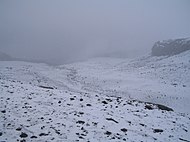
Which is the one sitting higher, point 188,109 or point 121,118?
point 121,118

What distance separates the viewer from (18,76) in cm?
5272

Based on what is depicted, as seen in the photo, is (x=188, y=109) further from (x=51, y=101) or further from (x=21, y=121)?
(x=21, y=121)

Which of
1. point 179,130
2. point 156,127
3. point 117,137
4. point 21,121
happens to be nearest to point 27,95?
point 21,121

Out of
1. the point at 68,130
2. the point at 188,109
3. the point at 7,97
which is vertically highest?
the point at 7,97

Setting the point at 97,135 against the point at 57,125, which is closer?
the point at 97,135

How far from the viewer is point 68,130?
43.2 feet

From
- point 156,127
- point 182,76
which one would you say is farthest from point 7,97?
point 182,76

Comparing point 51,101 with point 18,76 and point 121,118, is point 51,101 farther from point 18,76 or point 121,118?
point 18,76

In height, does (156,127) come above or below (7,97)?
below

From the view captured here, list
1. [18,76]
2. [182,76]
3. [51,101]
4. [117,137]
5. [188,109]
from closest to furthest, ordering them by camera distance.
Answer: [117,137], [51,101], [188,109], [18,76], [182,76]

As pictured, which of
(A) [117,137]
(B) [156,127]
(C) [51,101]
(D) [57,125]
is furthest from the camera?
(C) [51,101]

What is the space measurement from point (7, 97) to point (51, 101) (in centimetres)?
418

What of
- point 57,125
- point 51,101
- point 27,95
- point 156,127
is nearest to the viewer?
point 57,125

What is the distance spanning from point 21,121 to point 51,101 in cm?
515
